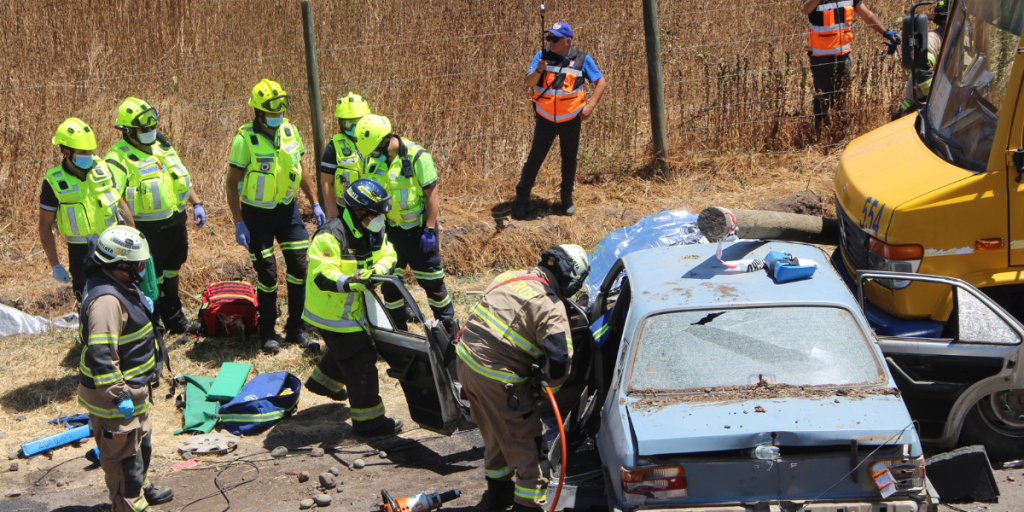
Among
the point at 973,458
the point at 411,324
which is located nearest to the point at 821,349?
the point at 973,458

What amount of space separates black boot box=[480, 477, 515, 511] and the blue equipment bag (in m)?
2.05

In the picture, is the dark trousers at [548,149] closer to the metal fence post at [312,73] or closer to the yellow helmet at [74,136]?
the metal fence post at [312,73]

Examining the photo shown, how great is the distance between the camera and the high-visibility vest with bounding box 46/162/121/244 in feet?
21.2

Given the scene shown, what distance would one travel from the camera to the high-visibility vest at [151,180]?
6887 millimetres

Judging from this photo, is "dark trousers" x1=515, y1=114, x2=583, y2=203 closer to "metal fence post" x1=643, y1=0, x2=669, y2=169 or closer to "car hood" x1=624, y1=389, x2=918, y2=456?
"metal fence post" x1=643, y1=0, x2=669, y2=169

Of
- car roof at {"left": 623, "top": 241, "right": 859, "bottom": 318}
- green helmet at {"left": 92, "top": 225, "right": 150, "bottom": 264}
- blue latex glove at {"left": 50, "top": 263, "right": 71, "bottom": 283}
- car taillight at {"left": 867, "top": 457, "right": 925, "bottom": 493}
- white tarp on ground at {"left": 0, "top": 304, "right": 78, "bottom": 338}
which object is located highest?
green helmet at {"left": 92, "top": 225, "right": 150, "bottom": 264}

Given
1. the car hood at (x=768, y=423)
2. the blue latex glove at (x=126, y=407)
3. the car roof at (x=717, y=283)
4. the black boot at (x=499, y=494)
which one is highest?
the car roof at (x=717, y=283)

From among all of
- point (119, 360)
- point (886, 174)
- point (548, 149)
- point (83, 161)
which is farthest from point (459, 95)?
point (119, 360)

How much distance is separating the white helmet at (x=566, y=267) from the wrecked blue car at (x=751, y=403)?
0.32 meters

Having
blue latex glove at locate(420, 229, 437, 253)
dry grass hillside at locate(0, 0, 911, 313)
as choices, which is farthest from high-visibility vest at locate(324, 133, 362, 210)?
dry grass hillside at locate(0, 0, 911, 313)

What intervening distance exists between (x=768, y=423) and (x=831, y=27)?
22.3 ft

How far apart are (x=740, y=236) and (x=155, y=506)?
13.3ft

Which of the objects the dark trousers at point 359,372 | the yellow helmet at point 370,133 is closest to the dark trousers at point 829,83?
the yellow helmet at point 370,133

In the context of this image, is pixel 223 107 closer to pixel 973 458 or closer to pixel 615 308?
pixel 615 308
